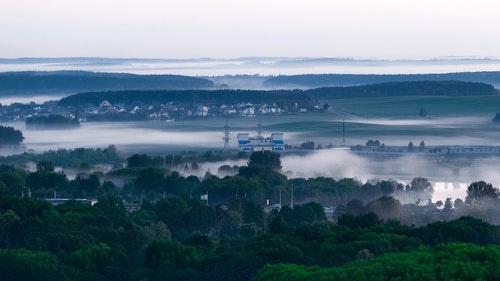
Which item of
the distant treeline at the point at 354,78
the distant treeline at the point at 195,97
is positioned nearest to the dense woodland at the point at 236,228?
the distant treeline at the point at 195,97

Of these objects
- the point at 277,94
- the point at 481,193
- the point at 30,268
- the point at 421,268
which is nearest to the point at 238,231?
the point at 481,193

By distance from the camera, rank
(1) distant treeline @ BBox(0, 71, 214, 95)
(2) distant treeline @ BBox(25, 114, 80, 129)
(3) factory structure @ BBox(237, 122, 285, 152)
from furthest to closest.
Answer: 1. (1) distant treeline @ BBox(0, 71, 214, 95)
2. (2) distant treeline @ BBox(25, 114, 80, 129)
3. (3) factory structure @ BBox(237, 122, 285, 152)

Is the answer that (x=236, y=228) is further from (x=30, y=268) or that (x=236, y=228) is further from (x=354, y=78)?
(x=354, y=78)

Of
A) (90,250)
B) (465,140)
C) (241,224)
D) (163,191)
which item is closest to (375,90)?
(465,140)

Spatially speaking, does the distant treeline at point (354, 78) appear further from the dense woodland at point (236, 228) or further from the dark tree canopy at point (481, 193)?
the dark tree canopy at point (481, 193)

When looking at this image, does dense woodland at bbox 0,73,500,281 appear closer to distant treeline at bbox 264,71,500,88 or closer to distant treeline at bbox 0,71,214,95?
distant treeline at bbox 0,71,214,95

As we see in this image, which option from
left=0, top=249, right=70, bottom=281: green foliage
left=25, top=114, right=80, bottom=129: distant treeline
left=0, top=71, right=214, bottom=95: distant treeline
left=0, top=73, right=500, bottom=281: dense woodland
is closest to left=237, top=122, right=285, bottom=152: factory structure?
left=0, top=73, right=500, bottom=281: dense woodland
